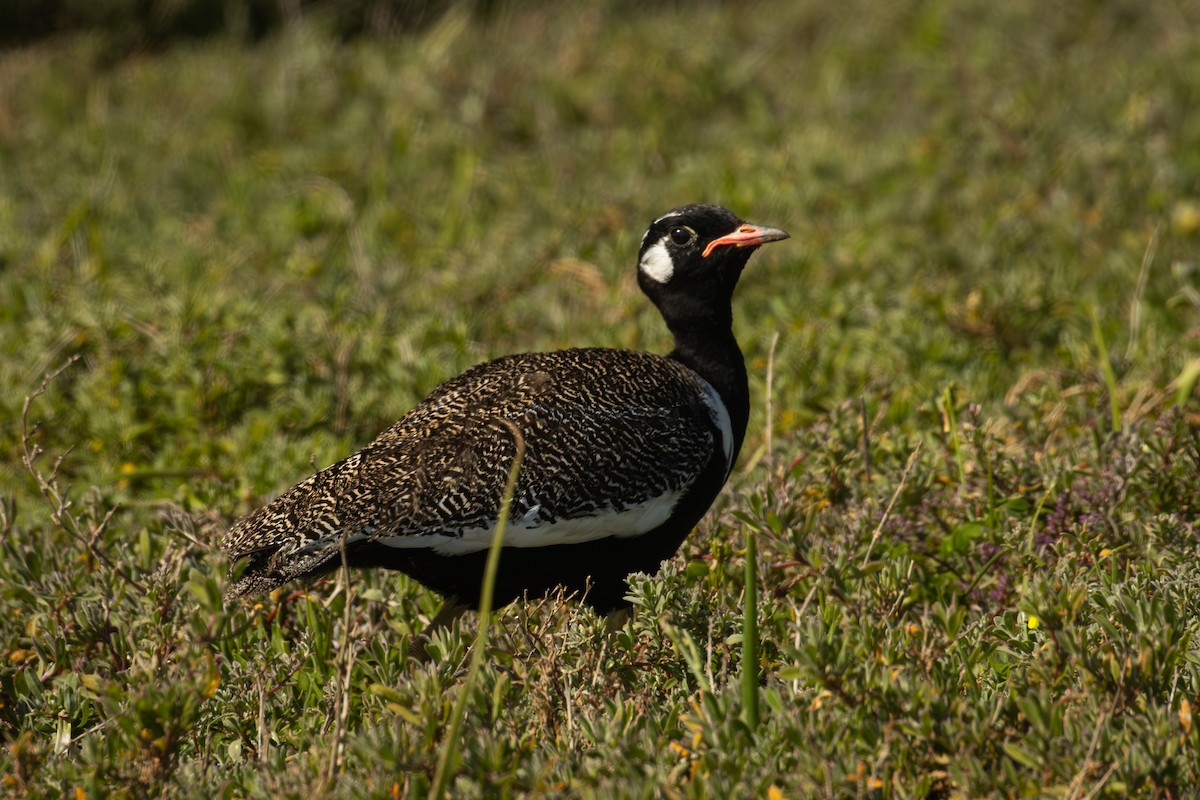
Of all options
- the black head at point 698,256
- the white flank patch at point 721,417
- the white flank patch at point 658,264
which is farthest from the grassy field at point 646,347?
the white flank patch at point 658,264

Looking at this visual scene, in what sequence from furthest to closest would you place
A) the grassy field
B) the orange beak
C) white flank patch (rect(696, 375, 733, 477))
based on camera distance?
1. the orange beak
2. white flank patch (rect(696, 375, 733, 477))
3. the grassy field

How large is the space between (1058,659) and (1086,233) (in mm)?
4513

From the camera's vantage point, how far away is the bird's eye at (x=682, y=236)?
4.80 metres

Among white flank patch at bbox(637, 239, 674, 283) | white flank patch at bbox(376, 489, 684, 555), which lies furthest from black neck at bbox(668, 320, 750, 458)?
white flank patch at bbox(376, 489, 684, 555)

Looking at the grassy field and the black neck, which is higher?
the black neck

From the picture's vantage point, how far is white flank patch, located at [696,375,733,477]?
4.50 m

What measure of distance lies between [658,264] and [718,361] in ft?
1.27

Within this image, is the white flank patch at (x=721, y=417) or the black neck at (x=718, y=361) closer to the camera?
the white flank patch at (x=721, y=417)

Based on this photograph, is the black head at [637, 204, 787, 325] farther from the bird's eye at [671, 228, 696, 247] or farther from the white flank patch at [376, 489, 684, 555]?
the white flank patch at [376, 489, 684, 555]

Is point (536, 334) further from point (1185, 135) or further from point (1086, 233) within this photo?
point (1185, 135)

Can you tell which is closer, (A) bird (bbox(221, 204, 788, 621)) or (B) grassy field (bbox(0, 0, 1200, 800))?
(B) grassy field (bbox(0, 0, 1200, 800))

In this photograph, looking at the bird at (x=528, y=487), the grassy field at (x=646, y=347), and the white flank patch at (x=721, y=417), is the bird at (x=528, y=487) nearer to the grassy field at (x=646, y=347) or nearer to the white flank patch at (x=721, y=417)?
the white flank patch at (x=721, y=417)

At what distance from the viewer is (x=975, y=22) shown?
988 centimetres

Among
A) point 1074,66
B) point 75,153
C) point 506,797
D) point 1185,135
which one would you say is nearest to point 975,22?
point 1074,66
